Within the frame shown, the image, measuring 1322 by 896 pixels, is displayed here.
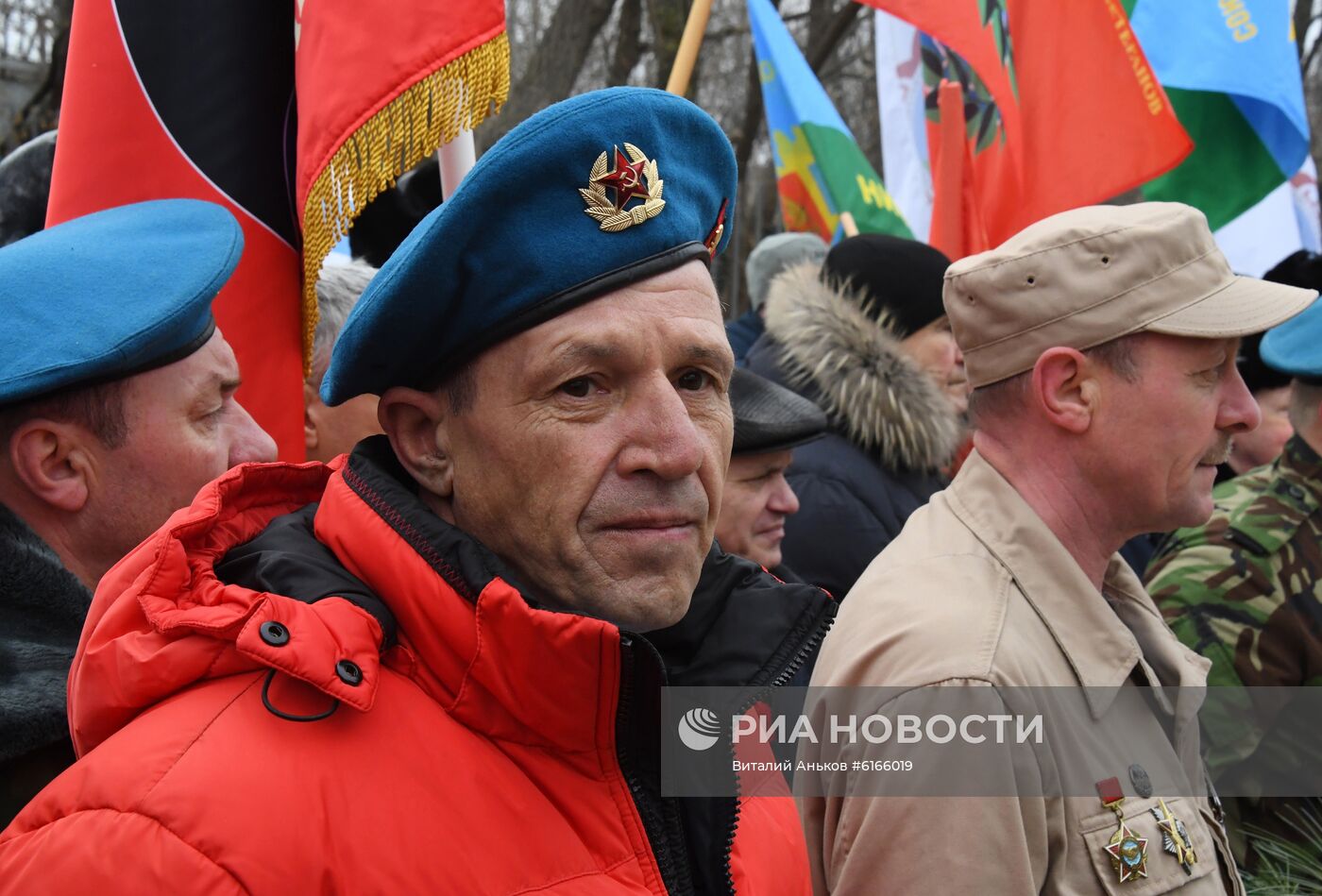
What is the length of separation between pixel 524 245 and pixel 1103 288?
1.39 meters

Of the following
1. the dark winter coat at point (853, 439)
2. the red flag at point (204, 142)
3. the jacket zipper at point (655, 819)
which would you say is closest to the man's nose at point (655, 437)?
the jacket zipper at point (655, 819)

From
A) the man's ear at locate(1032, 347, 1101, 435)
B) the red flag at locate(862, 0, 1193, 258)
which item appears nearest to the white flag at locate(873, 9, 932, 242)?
the red flag at locate(862, 0, 1193, 258)

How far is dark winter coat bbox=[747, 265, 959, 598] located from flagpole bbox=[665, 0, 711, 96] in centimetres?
99

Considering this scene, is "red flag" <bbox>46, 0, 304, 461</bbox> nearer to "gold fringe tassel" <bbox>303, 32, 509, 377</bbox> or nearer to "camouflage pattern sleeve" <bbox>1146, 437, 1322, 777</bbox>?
"gold fringe tassel" <bbox>303, 32, 509, 377</bbox>

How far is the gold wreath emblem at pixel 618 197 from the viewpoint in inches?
64.0

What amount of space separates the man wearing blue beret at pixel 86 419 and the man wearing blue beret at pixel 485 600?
1.95 ft

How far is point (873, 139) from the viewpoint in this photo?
1998 centimetres

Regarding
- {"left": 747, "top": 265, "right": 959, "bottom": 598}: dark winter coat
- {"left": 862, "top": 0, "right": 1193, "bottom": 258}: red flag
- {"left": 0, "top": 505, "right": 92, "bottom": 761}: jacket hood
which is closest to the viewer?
{"left": 0, "top": 505, "right": 92, "bottom": 761}: jacket hood

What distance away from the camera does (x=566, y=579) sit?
1624 mm

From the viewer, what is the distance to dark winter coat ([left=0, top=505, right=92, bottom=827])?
204 centimetres

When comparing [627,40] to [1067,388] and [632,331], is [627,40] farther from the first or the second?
[632,331]

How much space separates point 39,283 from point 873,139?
61.9 ft

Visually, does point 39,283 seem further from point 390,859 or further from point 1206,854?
point 1206,854

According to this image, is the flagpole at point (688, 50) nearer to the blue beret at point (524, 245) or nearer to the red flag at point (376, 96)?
the red flag at point (376, 96)
